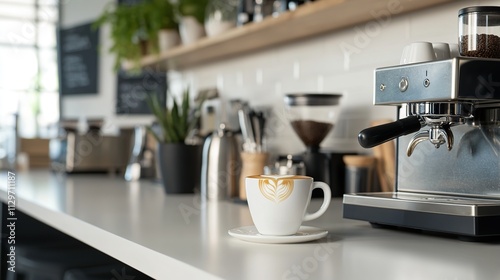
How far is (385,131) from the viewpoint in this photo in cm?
101

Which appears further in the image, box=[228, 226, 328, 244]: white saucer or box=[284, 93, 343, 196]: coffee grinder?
box=[284, 93, 343, 196]: coffee grinder

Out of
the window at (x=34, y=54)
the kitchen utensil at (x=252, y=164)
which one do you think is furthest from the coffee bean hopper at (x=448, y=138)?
the window at (x=34, y=54)

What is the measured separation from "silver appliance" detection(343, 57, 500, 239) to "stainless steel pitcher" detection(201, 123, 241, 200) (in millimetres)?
636

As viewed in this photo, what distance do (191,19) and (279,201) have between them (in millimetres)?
1491

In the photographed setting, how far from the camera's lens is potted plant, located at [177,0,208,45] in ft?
→ 7.85

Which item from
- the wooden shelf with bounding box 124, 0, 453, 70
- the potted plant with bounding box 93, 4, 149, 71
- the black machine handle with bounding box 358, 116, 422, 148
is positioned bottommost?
the black machine handle with bounding box 358, 116, 422, 148

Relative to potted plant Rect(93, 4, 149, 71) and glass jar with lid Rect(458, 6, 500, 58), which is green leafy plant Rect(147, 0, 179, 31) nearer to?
potted plant Rect(93, 4, 149, 71)

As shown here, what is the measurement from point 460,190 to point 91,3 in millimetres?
3507

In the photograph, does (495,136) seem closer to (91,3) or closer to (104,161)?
(104,161)

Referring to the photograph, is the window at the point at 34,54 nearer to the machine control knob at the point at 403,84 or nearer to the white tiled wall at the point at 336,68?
the white tiled wall at the point at 336,68

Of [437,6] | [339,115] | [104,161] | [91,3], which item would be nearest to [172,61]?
[104,161]

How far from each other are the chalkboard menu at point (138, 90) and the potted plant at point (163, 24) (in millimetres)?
431

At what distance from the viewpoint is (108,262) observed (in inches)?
73.2

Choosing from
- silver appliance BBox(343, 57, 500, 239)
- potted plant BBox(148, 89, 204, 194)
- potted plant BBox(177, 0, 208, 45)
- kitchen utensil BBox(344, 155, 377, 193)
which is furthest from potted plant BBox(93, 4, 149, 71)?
silver appliance BBox(343, 57, 500, 239)
